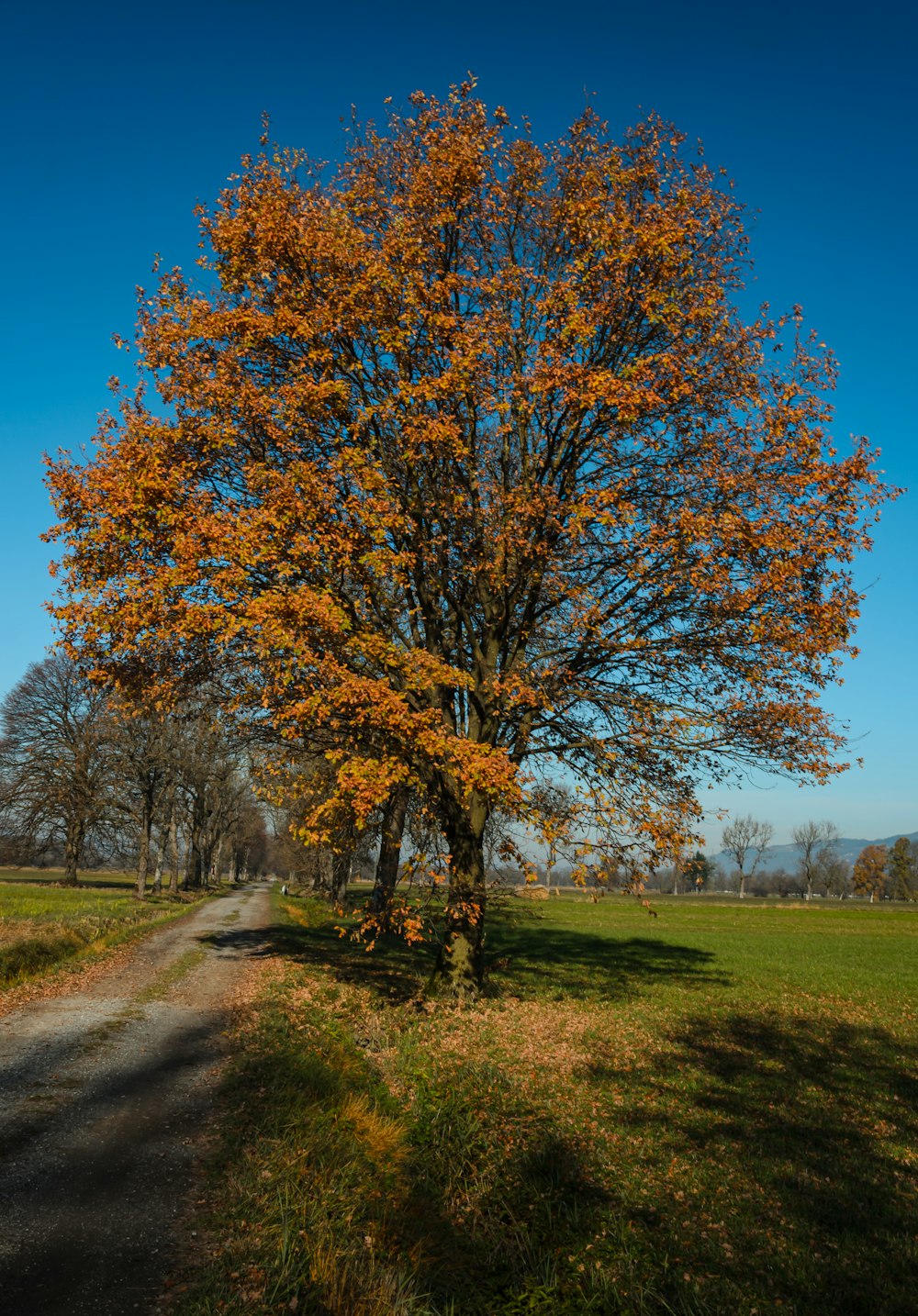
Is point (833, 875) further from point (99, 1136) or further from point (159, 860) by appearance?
point (99, 1136)

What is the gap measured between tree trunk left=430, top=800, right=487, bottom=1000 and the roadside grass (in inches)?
28.8

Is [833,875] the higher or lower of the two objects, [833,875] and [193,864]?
the lower

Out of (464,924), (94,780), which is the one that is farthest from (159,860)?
(464,924)

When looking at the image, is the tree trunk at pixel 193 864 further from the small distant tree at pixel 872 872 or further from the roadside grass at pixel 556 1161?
the small distant tree at pixel 872 872

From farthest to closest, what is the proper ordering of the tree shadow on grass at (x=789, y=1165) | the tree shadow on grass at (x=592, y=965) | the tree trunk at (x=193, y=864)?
the tree trunk at (x=193, y=864), the tree shadow on grass at (x=592, y=965), the tree shadow on grass at (x=789, y=1165)

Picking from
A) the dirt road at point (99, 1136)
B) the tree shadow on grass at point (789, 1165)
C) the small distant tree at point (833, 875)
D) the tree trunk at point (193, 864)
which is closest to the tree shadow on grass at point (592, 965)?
the tree shadow on grass at point (789, 1165)

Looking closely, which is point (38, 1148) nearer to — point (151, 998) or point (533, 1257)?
point (533, 1257)

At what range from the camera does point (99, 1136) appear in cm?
803

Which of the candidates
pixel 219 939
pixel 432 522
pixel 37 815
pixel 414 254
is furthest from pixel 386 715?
pixel 37 815

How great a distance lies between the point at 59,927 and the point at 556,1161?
17723 millimetres

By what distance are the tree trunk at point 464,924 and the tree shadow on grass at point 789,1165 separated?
4.06 meters

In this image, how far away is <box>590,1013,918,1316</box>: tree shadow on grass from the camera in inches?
265

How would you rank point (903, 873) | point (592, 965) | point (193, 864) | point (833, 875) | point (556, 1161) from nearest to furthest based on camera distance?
point (556, 1161), point (592, 965), point (193, 864), point (903, 873), point (833, 875)

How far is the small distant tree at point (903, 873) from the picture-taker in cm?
13012
